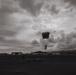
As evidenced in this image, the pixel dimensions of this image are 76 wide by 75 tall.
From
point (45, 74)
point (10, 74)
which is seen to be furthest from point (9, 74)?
point (45, 74)

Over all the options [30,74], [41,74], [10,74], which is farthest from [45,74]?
[10,74]

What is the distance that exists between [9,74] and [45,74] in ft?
41.8

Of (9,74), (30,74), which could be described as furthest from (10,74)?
(30,74)

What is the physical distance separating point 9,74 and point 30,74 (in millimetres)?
7597

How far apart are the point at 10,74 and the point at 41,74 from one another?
10.9 meters

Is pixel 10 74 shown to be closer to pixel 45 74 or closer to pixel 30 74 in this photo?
pixel 30 74

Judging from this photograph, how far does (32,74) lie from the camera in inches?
2844

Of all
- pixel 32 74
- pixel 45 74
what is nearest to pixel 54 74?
pixel 45 74

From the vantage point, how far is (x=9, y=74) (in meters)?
70.2

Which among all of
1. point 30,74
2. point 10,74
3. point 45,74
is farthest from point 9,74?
point 45,74

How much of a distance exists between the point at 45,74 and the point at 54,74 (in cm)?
354

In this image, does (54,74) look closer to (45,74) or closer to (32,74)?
(45,74)

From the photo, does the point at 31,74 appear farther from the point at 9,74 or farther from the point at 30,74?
the point at 9,74

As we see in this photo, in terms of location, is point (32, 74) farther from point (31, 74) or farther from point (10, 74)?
point (10, 74)
